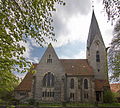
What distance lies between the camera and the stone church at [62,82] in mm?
25250

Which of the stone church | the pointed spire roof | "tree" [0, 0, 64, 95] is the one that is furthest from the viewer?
the pointed spire roof

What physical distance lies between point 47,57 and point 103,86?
14541mm

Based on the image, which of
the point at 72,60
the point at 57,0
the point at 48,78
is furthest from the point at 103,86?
the point at 57,0

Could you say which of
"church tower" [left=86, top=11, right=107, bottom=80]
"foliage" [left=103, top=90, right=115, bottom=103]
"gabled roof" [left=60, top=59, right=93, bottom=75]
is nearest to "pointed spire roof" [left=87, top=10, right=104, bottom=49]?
"church tower" [left=86, top=11, right=107, bottom=80]

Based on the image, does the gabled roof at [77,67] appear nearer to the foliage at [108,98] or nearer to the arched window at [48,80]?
the arched window at [48,80]

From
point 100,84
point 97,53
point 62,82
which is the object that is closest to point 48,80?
point 62,82

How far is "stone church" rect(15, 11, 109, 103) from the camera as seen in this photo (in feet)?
82.8

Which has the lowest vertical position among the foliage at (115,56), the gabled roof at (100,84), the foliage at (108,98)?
the foliage at (108,98)

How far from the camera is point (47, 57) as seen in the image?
28188mm

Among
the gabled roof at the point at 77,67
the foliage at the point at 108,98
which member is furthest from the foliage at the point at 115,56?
the gabled roof at the point at 77,67

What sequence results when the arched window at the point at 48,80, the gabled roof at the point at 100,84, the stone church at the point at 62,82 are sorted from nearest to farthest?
the stone church at the point at 62,82 < the arched window at the point at 48,80 < the gabled roof at the point at 100,84

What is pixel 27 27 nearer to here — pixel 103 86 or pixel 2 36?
pixel 2 36

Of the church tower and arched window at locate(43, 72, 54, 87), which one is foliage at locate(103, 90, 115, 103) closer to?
the church tower

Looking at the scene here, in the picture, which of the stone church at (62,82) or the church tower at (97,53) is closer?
the stone church at (62,82)
